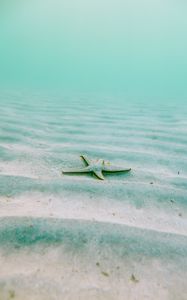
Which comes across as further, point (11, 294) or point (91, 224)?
point (91, 224)

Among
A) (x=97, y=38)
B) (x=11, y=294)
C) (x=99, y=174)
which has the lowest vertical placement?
(x=11, y=294)

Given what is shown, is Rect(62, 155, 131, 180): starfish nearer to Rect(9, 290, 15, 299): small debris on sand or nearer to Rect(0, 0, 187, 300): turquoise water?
Rect(0, 0, 187, 300): turquoise water

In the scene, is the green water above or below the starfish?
above

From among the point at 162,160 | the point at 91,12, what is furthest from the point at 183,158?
the point at 91,12

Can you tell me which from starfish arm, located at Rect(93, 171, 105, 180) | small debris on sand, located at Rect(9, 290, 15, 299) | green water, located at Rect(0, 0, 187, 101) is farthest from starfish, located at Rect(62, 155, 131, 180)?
green water, located at Rect(0, 0, 187, 101)

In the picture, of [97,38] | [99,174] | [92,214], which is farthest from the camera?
[97,38]

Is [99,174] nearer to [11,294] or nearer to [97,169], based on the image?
[97,169]

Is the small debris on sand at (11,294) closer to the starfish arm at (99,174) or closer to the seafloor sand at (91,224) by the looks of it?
the seafloor sand at (91,224)

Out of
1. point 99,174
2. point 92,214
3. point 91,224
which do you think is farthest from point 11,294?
point 99,174

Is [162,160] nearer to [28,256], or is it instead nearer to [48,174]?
[48,174]
